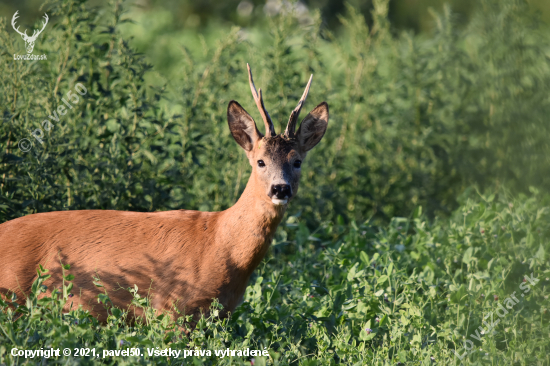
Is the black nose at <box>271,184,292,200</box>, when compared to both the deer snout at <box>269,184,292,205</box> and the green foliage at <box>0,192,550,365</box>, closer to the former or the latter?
the deer snout at <box>269,184,292,205</box>

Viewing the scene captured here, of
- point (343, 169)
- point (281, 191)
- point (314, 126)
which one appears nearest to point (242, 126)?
point (314, 126)

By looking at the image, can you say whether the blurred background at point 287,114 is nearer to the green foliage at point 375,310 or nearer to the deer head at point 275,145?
the green foliage at point 375,310

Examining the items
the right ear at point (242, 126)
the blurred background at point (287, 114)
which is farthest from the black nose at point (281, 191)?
the blurred background at point (287, 114)

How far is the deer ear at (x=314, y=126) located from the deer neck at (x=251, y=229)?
29.2 inches

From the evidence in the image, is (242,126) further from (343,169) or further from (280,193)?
(343,169)

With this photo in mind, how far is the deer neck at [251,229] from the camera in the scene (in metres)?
4.14

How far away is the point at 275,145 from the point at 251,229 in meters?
0.71

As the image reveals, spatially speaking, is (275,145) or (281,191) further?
(275,145)

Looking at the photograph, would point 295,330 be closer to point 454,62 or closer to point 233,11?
point 454,62

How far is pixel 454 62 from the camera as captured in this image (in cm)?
748

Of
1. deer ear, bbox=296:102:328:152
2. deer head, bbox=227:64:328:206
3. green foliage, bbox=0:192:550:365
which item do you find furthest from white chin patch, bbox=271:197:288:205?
deer ear, bbox=296:102:328:152

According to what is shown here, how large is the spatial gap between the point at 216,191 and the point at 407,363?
9.87 feet

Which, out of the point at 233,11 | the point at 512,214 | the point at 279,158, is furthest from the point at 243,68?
the point at 233,11

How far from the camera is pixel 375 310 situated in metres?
4.39
